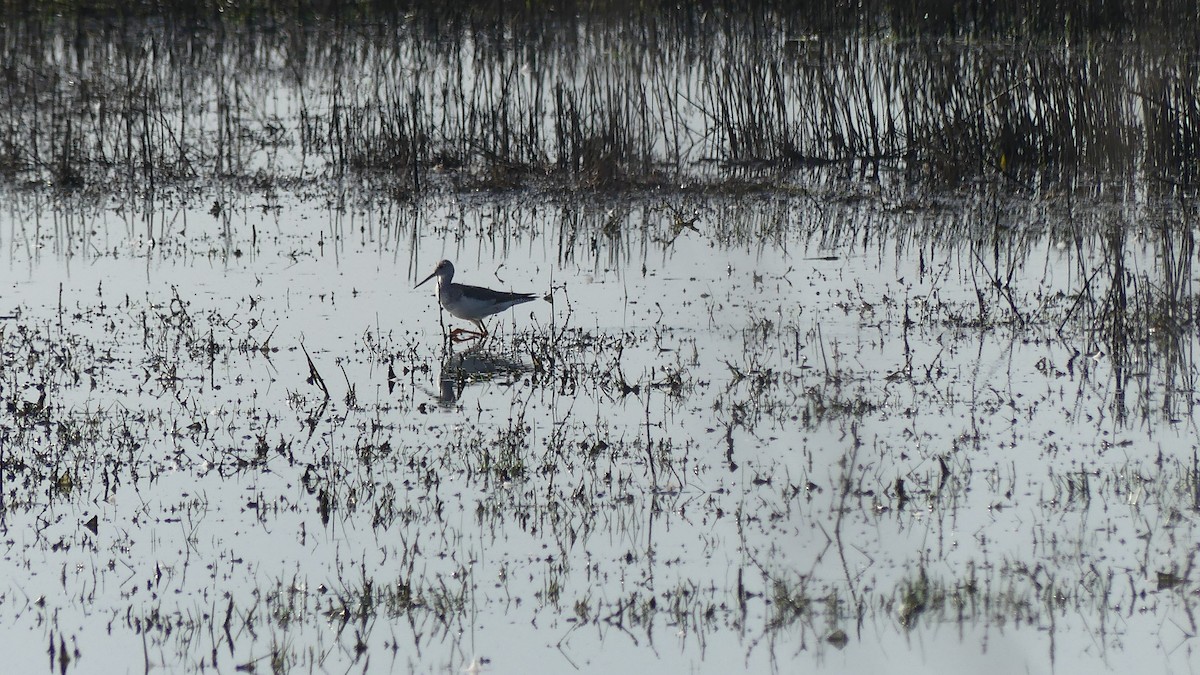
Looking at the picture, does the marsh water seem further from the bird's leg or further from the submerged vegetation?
the bird's leg

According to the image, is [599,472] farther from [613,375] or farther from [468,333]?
[468,333]

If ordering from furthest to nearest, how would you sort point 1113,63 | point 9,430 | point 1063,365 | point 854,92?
point 854,92
point 1113,63
point 1063,365
point 9,430

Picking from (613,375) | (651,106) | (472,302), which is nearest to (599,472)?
(613,375)

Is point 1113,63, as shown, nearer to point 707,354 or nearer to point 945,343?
point 945,343

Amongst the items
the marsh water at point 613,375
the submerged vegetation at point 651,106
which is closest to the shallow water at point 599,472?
the marsh water at point 613,375

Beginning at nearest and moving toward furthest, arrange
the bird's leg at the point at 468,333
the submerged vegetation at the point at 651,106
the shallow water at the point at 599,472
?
the shallow water at the point at 599,472 → the bird's leg at the point at 468,333 → the submerged vegetation at the point at 651,106

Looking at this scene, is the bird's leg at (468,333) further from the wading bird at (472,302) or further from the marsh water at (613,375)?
the marsh water at (613,375)

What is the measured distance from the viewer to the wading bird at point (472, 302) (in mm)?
7629

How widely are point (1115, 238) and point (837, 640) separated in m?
3.57

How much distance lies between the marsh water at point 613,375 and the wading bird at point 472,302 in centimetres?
19

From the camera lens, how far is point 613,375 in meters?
6.66

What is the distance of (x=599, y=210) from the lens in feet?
33.7

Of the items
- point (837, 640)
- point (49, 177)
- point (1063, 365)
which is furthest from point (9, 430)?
point (49, 177)

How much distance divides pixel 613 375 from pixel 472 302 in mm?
1266
